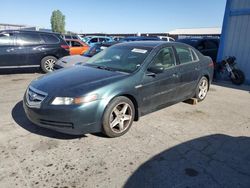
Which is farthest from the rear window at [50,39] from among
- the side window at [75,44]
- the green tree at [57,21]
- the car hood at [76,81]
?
the green tree at [57,21]

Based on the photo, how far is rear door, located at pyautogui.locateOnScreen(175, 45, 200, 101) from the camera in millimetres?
4673

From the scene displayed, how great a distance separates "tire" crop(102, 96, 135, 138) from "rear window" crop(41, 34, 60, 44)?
6715mm

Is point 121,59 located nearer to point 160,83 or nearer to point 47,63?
point 160,83

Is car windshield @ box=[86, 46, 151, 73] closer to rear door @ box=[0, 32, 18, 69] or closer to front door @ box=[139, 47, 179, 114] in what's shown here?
front door @ box=[139, 47, 179, 114]

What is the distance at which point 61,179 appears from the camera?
2.54 meters

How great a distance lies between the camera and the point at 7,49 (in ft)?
26.7

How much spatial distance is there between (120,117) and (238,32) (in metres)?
6.88

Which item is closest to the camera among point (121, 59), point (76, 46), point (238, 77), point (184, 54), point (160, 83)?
Result: point (160, 83)

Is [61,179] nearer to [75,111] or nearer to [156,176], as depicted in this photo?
[75,111]

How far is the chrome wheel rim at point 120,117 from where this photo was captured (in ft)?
11.4

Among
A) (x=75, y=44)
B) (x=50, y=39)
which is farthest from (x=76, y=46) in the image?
(x=50, y=39)

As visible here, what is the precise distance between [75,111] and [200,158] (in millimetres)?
1899

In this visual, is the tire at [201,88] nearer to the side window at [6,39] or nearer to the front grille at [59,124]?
the front grille at [59,124]

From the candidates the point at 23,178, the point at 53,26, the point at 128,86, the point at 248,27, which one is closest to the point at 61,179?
the point at 23,178
